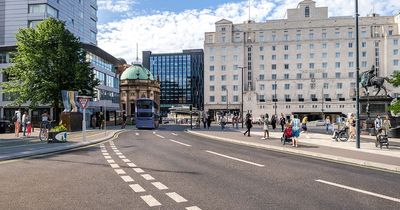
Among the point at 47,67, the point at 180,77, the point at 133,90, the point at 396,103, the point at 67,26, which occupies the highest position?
Answer: the point at 67,26

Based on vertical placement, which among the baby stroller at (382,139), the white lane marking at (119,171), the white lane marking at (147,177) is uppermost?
the baby stroller at (382,139)

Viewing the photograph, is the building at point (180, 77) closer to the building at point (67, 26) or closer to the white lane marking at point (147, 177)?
the building at point (67, 26)

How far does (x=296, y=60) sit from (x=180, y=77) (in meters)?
69.1

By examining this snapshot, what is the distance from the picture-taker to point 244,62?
327 feet

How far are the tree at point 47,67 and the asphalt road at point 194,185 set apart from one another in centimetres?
3048

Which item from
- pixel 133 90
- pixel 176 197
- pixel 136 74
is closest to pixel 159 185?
pixel 176 197

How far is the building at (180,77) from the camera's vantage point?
153 m

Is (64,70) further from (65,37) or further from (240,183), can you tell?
(240,183)

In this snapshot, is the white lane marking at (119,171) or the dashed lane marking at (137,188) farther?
the white lane marking at (119,171)

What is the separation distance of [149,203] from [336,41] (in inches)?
3908

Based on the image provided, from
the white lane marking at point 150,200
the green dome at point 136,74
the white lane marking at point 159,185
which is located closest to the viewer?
the white lane marking at point 150,200

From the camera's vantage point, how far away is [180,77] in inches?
6083

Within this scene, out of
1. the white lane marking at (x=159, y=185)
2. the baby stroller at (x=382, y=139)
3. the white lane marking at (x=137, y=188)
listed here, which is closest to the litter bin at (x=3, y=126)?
the white lane marking at (x=137, y=188)

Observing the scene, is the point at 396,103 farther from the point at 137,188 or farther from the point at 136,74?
the point at 136,74
